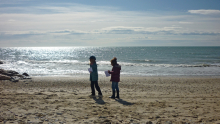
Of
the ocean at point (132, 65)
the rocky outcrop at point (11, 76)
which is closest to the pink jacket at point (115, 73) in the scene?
the rocky outcrop at point (11, 76)

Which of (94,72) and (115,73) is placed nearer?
(115,73)

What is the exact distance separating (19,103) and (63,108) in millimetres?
1594

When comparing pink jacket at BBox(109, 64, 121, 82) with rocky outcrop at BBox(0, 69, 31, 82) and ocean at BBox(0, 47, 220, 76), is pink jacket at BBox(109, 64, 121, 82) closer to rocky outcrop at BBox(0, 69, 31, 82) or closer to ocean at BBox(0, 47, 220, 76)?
rocky outcrop at BBox(0, 69, 31, 82)

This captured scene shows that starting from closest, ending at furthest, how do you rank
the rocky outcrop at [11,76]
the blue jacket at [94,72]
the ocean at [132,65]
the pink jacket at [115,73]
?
the pink jacket at [115,73] → the blue jacket at [94,72] → the rocky outcrop at [11,76] → the ocean at [132,65]

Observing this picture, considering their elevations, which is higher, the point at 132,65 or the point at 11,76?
the point at 132,65

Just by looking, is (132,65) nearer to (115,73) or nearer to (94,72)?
(94,72)

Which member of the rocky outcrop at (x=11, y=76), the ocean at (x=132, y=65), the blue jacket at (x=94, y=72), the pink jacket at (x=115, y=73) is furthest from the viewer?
the ocean at (x=132, y=65)

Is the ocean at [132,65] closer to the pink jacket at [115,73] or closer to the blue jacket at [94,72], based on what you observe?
the blue jacket at [94,72]

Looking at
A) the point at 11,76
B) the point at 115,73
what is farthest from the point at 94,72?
the point at 11,76

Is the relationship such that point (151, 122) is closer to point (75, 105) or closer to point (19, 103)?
point (75, 105)

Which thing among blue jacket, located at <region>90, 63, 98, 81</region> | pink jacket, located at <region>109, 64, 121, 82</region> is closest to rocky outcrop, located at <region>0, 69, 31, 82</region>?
blue jacket, located at <region>90, 63, 98, 81</region>

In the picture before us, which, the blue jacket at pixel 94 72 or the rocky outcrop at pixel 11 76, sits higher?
the blue jacket at pixel 94 72

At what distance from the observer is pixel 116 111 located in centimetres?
541

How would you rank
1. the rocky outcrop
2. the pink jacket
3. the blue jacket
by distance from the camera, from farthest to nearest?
the rocky outcrop, the blue jacket, the pink jacket
